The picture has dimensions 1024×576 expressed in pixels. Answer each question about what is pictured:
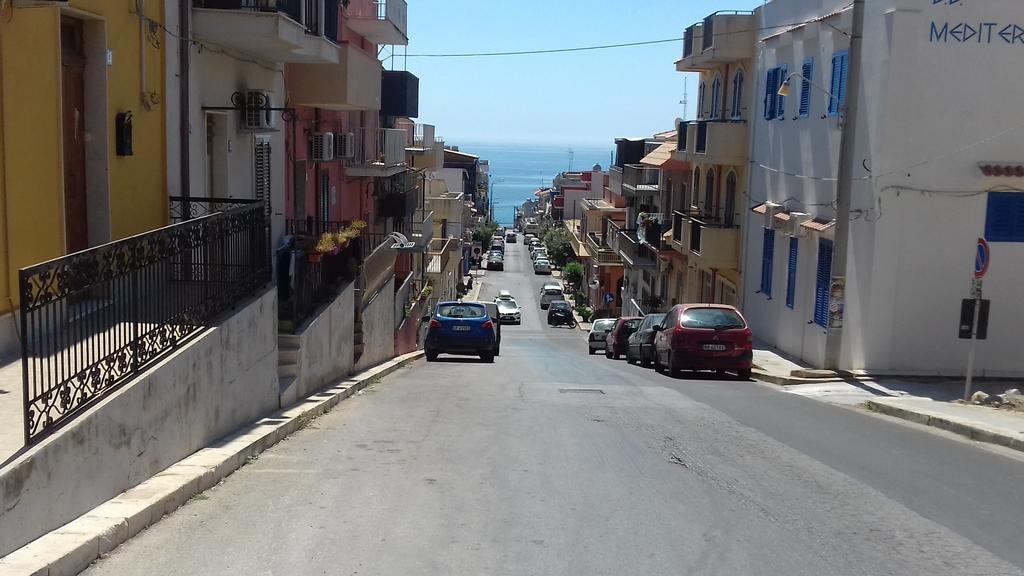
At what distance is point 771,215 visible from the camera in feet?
84.1

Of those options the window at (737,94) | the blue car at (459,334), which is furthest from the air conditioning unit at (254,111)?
the window at (737,94)

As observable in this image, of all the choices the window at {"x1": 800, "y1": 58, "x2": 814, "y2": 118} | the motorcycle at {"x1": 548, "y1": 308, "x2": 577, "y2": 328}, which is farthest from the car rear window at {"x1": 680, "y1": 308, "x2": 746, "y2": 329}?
the motorcycle at {"x1": 548, "y1": 308, "x2": 577, "y2": 328}

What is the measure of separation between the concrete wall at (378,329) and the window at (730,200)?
38.0ft

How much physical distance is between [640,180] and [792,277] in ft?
86.0

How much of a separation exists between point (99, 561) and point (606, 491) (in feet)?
13.1

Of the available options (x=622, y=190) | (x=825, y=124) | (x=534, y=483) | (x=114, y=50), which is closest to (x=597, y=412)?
(x=534, y=483)

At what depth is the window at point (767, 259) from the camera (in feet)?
90.0

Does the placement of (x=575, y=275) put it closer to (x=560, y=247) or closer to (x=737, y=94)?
(x=560, y=247)

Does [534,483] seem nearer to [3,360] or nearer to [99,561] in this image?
[99,561]

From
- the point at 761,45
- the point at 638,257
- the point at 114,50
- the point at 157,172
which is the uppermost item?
the point at 761,45

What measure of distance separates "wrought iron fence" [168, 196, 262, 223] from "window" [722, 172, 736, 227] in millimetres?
21104

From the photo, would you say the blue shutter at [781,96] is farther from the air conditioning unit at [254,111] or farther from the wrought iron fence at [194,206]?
the wrought iron fence at [194,206]

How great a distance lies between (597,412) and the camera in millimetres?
14000

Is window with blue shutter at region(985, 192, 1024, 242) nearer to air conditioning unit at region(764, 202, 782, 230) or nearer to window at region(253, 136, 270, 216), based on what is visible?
air conditioning unit at region(764, 202, 782, 230)
